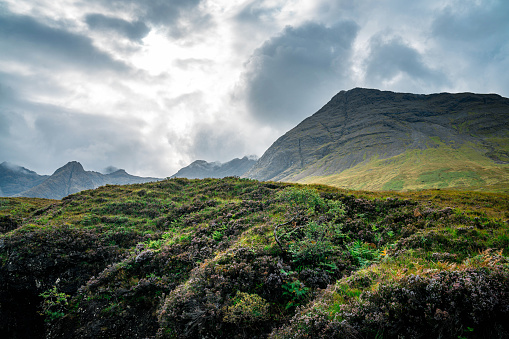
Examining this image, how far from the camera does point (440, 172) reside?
125m

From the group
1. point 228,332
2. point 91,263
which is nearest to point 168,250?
point 91,263

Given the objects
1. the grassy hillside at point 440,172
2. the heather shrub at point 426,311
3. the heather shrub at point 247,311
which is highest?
the grassy hillside at point 440,172

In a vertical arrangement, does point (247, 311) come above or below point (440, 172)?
below

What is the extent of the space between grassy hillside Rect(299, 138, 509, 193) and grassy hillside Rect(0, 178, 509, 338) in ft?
325

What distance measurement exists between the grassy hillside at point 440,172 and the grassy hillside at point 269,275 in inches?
3905

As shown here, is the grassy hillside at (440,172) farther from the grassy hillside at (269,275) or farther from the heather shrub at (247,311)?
the heather shrub at (247,311)

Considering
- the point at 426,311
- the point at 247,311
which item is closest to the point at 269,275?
the point at 247,311

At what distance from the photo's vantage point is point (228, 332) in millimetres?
6785

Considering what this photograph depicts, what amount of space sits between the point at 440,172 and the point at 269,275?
523ft

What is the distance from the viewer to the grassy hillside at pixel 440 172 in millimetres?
101375

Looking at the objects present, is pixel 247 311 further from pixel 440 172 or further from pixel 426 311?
pixel 440 172

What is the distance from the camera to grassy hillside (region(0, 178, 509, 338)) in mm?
4852

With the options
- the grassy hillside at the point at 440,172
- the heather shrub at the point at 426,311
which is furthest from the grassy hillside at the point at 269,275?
the grassy hillside at the point at 440,172

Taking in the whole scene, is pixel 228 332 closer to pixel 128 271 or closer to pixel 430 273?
pixel 430 273
